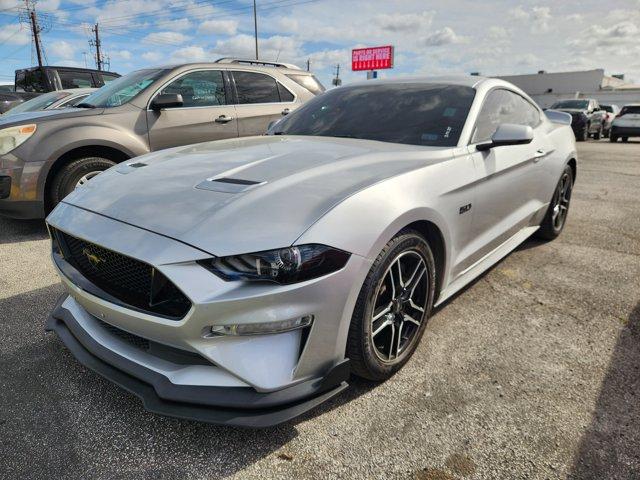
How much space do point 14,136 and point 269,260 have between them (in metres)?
3.99

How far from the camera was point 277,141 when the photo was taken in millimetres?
2988

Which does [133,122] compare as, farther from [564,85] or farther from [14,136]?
[564,85]

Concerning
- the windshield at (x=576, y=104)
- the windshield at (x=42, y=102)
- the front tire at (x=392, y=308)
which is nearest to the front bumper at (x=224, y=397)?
the front tire at (x=392, y=308)

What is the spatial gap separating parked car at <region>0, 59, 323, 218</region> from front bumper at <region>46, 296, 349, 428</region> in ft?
10.8

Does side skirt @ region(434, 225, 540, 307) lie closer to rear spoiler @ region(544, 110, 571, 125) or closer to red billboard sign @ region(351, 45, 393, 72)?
rear spoiler @ region(544, 110, 571, 125)

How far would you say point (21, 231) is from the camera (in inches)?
192

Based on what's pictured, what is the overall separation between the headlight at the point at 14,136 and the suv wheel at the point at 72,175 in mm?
416

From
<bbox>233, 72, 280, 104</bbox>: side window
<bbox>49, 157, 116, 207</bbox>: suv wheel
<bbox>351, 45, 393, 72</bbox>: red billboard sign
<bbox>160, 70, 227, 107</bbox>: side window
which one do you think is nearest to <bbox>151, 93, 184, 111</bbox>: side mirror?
<bbox>160, 70, 227, 107</bbox>: side window

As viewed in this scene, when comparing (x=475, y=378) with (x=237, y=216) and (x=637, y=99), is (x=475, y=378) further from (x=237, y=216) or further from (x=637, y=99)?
(x=637, y=99)

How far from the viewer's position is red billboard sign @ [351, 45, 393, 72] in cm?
3331

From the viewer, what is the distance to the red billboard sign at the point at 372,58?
33312 mm

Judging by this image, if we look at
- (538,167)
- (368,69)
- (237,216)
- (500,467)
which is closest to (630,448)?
(500,467)

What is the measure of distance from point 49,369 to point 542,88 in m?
66.6

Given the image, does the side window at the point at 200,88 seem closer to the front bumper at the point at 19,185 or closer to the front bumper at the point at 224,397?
the front bumper at the point at 19,185
